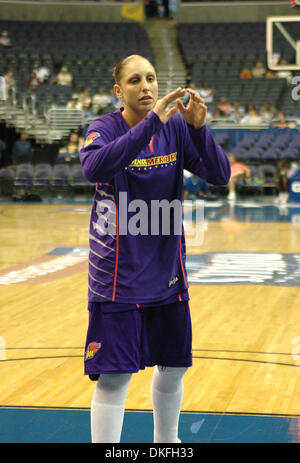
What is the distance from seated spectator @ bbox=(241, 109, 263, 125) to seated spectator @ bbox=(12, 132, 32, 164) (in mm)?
5372

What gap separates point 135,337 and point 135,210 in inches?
17.2

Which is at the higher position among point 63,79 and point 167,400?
→ point 63,79

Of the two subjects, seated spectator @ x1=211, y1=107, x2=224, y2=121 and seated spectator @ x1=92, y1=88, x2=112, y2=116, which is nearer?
seated spectator @ x1=211, y1=107, x2=224, y2=121

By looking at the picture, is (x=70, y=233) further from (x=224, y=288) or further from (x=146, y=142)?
(x=146, y=142)

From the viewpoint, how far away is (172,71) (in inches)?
885

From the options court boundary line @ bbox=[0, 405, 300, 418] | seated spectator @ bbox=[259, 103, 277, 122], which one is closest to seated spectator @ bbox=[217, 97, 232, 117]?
seated spectator @ bbox=[259, 103, 277, 122]

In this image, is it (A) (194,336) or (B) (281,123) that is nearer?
(A) (194,336)

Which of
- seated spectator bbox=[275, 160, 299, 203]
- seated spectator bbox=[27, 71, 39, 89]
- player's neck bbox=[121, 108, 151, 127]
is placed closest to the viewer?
player's neck bbox=[121, 108, 151, 127]

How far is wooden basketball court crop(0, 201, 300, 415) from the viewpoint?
3.82m

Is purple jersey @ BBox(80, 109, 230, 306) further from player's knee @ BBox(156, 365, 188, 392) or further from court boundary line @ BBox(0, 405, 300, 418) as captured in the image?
court boundary line @ BBox(0, 405, 300, 418)

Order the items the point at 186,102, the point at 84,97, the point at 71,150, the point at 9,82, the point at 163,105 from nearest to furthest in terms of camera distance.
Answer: the point at 163,105, the point at 186,102, the point at 71,150, the point at 9,82, the point at 84,97

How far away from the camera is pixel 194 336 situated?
5098 millimetres

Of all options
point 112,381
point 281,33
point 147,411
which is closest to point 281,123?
point 281,33

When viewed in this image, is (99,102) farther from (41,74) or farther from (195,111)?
(195,111)
